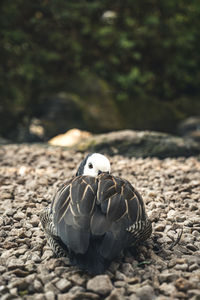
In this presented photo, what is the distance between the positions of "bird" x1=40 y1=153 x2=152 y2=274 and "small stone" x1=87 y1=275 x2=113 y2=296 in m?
0.05

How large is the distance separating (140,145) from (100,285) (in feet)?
11.4

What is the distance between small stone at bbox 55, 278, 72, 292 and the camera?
1.91 meters

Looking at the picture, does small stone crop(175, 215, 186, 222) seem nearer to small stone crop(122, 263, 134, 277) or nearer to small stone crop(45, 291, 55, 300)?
small stone crop(122, 263, 134, 277)

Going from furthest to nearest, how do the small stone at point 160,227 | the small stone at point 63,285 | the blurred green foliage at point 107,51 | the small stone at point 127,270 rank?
the blurred green foliage at point 107,51 < the small stone at point 160,227 < the small stone at point 127,270 < the small stone at point 63,285

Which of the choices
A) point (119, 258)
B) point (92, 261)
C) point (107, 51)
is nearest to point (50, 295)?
point (92, 261)

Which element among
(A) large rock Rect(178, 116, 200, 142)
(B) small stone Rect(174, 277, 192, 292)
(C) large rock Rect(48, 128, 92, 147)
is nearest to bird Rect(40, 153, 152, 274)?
(B) small stone Rect(174, 277, 192, 292)

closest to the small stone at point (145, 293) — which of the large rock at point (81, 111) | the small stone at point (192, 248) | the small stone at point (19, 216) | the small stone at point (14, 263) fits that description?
the small stone at point (192, 248)

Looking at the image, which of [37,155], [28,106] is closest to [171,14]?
[28,106]

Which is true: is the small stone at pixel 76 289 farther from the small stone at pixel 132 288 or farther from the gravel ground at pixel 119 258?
the small stone at pixel 132 288

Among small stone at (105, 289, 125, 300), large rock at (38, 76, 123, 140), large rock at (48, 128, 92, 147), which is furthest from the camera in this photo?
large rock at (38, 76, 123, 140)

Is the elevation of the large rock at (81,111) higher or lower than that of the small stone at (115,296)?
higher

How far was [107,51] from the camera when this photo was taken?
27.1ft

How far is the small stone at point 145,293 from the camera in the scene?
1.83 meters

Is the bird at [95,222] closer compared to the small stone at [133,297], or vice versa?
the small stone at [133,297]
